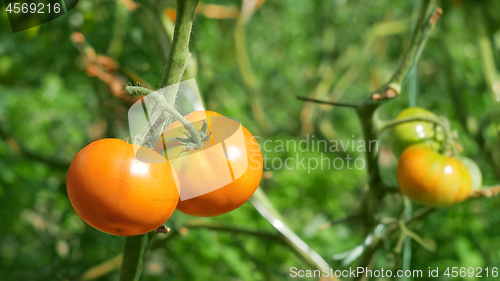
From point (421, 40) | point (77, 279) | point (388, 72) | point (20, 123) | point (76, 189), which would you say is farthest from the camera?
point (388, 72)

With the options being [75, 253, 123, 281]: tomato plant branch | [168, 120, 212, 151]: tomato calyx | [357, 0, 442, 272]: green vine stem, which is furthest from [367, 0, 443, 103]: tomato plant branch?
[75, 253, 123, 281]: tomato plant branch

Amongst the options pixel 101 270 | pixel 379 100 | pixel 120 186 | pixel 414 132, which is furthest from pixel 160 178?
pixel 101 270

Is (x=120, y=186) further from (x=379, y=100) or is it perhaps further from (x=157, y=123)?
(x=379, y=100)

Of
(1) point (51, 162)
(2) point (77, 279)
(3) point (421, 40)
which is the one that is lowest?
(2) point (77, 279)

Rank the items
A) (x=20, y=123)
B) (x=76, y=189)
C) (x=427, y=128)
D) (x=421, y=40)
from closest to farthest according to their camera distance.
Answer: (x=76, y=189) → (x=421, y=40) → (x=427, y=128) → (x=20, y=123)

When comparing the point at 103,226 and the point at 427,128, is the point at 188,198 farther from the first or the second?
the point at 427,128

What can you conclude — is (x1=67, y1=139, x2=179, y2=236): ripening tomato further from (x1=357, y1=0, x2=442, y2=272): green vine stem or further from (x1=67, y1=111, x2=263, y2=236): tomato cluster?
(x1=357, y1=0, x2=442, y2=272): green vine stem

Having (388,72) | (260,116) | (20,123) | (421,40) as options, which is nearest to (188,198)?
(421,40)
